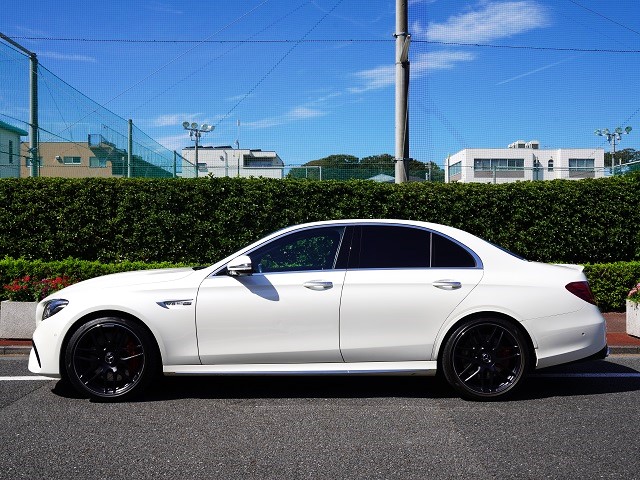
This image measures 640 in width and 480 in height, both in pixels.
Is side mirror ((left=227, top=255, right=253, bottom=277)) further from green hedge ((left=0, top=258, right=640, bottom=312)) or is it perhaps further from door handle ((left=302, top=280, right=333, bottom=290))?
green hedge ((left=0, top=258, right=640, bottom=312))

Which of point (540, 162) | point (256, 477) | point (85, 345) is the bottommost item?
point (256, 477)

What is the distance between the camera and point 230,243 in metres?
11.8

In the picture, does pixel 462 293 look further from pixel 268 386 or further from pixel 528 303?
pixel 268 386

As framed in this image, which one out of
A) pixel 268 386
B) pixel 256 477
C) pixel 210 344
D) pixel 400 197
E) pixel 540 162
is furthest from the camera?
pixel 540 162

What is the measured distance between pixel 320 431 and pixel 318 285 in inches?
50.0

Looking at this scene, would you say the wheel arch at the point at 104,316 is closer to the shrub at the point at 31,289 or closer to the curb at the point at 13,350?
the curb at the point at 13,350

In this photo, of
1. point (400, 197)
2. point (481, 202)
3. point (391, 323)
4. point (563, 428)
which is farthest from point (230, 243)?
point (563, 428)

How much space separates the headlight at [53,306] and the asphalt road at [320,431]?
0.74 m

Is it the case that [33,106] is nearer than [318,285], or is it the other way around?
[318,285]

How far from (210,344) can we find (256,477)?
6.03 ft

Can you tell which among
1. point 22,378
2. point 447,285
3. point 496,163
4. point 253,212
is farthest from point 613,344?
point 496,163

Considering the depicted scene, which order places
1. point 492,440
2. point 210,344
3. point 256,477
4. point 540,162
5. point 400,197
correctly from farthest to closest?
point 540,162 < point 400,197 < point 210,344 < point 492,440 < point 256,477

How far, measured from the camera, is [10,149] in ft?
57.8

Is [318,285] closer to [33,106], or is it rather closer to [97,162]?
[33,106]
